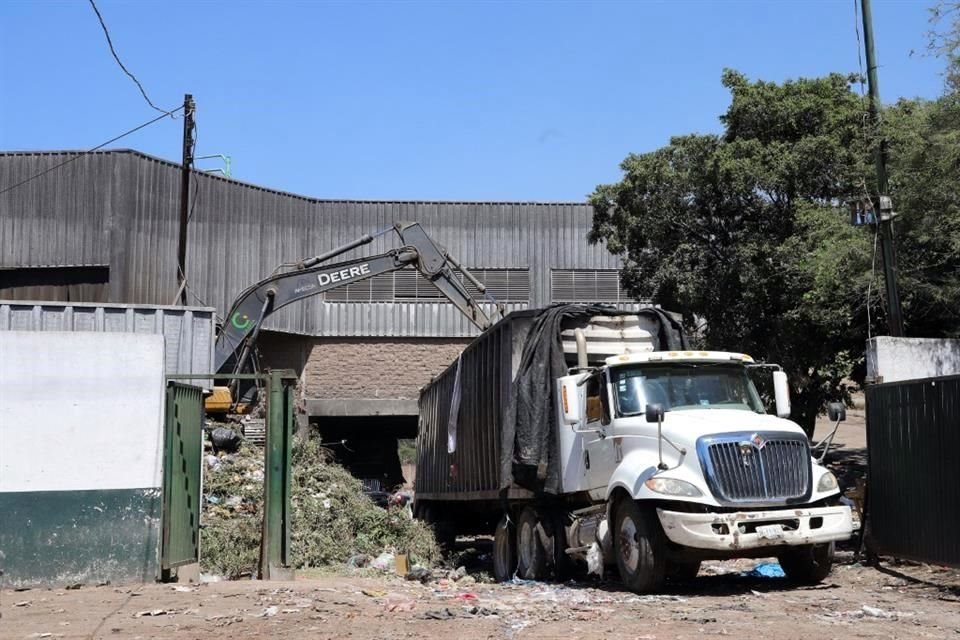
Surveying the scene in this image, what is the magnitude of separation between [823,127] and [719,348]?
17.1 ft

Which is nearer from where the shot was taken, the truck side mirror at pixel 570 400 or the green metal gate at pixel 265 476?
the truck side mirror at pixel 570 400

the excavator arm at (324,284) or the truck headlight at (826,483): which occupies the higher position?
the excavator arm at (324,284)

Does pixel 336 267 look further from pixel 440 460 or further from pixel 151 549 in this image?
pixel 151 549

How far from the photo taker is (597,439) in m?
11.4

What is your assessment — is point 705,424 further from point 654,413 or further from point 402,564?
point 402,564

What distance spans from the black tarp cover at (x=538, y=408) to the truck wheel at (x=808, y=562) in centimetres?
274

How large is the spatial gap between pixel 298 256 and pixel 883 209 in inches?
913

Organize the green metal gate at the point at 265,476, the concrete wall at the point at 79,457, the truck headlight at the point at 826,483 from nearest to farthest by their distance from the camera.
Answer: the truck headlight at the point at 826,483 < the concrete wall at the point at 79,457 < the green metal gate at the point at 265,476

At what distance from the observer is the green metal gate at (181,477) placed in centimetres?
1156

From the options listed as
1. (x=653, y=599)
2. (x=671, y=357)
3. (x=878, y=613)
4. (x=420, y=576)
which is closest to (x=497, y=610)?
(x=653, y=599)

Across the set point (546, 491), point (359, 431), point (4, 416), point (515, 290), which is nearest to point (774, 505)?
point (546, 491)

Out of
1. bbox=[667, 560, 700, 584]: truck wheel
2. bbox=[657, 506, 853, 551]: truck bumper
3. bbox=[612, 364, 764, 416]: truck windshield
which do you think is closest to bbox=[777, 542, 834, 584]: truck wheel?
bbox=[657, 506, 853, 551]: truck bumper

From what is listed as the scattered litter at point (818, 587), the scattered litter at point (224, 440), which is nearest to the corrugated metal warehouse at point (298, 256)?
the scattered litter at point (224, 440)

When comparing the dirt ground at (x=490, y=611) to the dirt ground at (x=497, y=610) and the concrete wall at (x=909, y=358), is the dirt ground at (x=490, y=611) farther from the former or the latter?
the concrete wall at (x=909, y=358)
